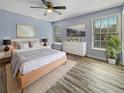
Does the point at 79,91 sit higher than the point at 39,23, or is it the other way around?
the point at 39,23

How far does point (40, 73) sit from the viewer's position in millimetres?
2555

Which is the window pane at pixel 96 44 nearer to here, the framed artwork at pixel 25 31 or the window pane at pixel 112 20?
the window pane at pixel 112 20

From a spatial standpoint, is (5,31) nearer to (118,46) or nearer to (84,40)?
(84,40)

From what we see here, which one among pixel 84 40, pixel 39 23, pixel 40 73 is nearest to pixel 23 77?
pixel 40 73

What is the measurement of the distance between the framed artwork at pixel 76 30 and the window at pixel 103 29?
0.75 meters

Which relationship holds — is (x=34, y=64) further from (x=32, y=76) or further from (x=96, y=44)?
(x=96, y=44)

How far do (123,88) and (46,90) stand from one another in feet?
6.26

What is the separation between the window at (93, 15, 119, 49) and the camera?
4117mm

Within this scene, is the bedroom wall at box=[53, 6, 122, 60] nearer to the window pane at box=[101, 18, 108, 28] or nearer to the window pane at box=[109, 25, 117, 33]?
the window pane at box=[101, 18, 108, 28]

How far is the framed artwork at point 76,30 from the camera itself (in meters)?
5.38

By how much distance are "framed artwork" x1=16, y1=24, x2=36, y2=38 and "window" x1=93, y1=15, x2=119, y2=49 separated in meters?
4.04

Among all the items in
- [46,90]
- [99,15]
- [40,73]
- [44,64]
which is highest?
[99,15]

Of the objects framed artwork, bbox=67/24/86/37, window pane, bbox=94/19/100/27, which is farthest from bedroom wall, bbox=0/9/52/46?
window pane, bbox=94/19/100/27

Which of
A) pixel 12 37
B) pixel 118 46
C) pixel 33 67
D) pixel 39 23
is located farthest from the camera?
pixel 39 23
